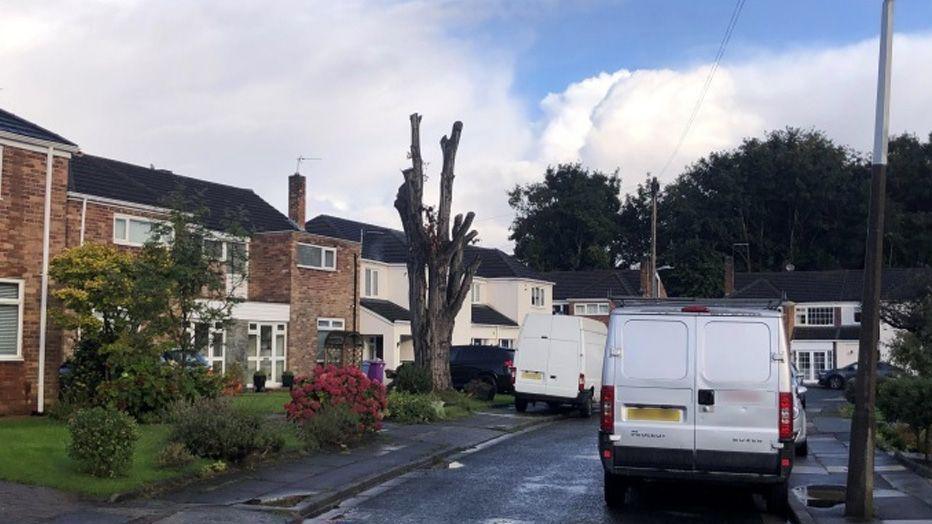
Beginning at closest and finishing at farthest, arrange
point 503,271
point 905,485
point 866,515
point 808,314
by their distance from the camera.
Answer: point 866,515 → point 905,485 → point 503,271 → point 808,314

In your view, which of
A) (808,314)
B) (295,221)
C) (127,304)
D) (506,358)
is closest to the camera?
(127,304)

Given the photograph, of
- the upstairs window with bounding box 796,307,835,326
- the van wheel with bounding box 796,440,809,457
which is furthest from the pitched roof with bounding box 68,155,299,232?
the upstairs window with bounding box 796,307,835,326

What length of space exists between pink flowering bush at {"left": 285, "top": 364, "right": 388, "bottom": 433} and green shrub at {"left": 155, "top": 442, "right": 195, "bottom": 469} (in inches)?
177

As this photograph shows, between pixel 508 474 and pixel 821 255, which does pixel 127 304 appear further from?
pixel 821 255

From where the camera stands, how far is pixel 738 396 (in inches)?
441

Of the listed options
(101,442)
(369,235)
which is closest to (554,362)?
(101,442)

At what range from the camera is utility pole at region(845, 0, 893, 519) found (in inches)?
434

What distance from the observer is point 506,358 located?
32.7m

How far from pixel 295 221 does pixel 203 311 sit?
24.9 m

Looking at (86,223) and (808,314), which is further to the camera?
(808,314)

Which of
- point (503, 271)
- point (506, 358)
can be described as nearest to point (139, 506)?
point (506, 358)

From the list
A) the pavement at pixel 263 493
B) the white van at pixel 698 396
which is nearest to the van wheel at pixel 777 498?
the white van at pixel 698 396

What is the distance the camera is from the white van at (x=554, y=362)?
26.9 metres

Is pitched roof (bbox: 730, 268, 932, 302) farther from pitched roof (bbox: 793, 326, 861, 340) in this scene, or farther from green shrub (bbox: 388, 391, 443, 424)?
green shrub (bbox: 388, 391, 443, 424)
